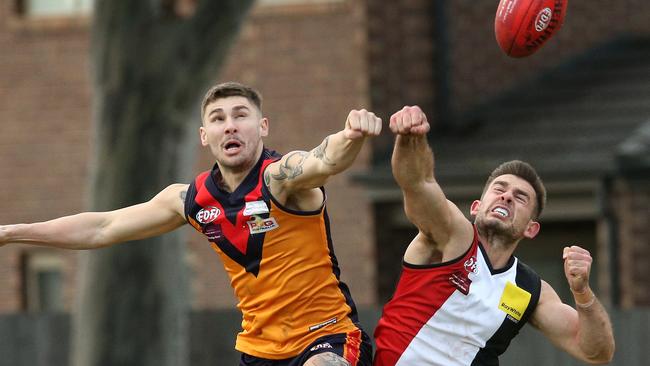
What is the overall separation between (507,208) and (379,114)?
8.68 meters

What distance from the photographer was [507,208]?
708 cm

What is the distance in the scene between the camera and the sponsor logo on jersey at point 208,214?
700cm

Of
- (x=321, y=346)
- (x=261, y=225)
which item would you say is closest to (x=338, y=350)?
(x=321, y=346)

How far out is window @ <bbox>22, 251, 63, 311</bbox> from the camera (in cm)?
1741

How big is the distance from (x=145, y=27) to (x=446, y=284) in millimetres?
6359

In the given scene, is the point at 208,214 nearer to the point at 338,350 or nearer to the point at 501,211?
the point at 338,350

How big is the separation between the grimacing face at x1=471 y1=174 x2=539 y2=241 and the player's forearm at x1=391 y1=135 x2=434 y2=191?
61cm

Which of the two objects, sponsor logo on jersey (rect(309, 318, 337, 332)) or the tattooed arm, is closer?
the tattooed arm

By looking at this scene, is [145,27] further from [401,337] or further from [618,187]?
[401,337]

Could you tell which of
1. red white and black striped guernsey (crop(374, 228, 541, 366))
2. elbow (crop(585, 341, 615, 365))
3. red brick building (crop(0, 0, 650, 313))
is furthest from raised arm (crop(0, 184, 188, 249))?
red brick building (crop(0, 0, 650, 313))

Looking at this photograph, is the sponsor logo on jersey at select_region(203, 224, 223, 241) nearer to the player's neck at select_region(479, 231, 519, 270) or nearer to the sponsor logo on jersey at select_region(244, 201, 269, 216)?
A: the sponsor logo on jersey at select_region(244, 201, 269, 216)

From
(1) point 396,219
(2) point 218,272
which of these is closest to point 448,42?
(1) point 396,219

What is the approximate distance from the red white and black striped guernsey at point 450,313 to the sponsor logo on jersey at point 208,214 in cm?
87

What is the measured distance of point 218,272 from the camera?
16641 mm
